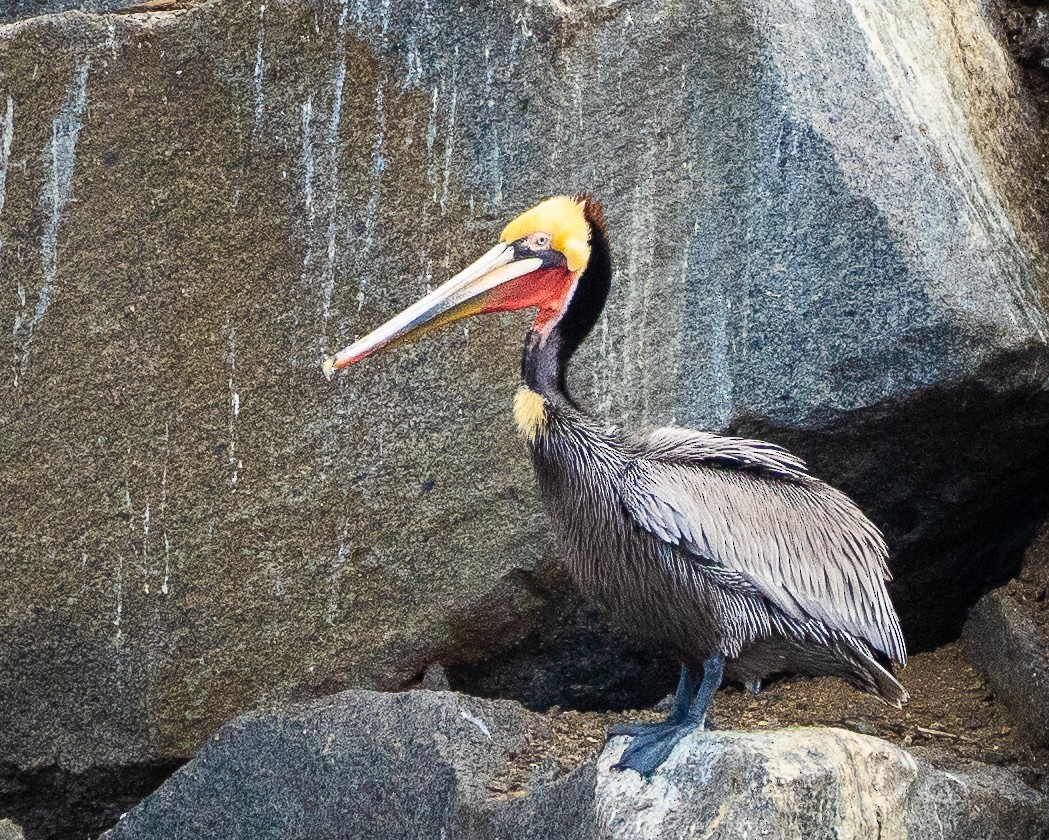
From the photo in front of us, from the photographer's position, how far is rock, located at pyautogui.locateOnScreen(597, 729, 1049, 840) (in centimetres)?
405

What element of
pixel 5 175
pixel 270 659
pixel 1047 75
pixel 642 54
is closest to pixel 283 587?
pixel 270 659

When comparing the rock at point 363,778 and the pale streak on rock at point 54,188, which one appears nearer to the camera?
the rock at point 363,778

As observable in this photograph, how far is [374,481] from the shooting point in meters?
5.61

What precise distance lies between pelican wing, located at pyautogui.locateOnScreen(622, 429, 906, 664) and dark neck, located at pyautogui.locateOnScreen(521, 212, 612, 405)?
39 cm

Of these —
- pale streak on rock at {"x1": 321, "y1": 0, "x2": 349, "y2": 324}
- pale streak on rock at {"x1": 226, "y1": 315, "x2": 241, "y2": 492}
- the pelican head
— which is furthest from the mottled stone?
pale streak on rock at {"x1": 226, "y1": 315, "x2": 241, "y2": 492}

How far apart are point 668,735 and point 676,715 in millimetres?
380

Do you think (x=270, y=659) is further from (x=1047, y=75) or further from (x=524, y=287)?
(x=1047, y=75)

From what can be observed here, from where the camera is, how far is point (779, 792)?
404cm

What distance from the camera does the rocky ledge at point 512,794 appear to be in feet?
13.4

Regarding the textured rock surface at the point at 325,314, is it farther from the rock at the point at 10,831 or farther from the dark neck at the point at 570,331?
the dark neck at the point at 570,331

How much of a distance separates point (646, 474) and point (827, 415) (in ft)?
3.07

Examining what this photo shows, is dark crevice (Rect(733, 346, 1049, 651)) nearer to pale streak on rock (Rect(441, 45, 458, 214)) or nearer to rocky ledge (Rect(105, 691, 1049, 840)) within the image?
Result: rocky ledge (Rect(105, 691, 1049, 840))

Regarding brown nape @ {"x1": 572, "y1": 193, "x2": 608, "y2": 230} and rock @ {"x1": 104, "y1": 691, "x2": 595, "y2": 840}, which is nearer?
rock @ {"x1": 104, "y1": 691, "x2": 595, "y2": 840}

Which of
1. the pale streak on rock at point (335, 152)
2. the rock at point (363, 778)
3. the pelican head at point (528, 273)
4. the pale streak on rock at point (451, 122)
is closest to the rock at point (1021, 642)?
the rock at point (363, 778)
